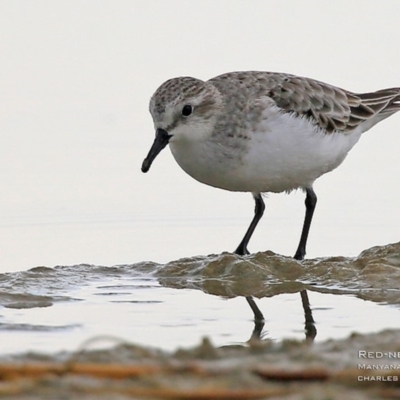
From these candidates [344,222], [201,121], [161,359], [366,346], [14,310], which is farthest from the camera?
[344,222]

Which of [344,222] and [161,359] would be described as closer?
[161,359]

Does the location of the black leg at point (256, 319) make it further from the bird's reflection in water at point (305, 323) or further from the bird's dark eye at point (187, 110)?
the bird's dark eye at point (187, 110)

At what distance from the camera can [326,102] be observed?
757cm

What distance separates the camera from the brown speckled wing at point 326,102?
7.19 meters

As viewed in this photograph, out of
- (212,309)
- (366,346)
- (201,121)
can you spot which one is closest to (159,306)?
(212,309)

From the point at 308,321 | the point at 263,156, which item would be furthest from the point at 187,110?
the point at 308,321

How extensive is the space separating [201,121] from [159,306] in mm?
1644

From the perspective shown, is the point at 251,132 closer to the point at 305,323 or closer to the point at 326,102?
the point at 326,102

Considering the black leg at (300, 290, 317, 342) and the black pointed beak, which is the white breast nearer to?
the black pointed beak

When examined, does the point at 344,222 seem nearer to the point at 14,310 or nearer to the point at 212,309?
the point at 212,309

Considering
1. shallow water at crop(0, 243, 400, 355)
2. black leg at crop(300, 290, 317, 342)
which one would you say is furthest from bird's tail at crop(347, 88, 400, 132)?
black leg at crop(300, 290, 317, 342)

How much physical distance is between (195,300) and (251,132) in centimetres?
149

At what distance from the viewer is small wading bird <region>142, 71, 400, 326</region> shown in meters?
6.57

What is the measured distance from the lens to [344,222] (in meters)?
8.05
